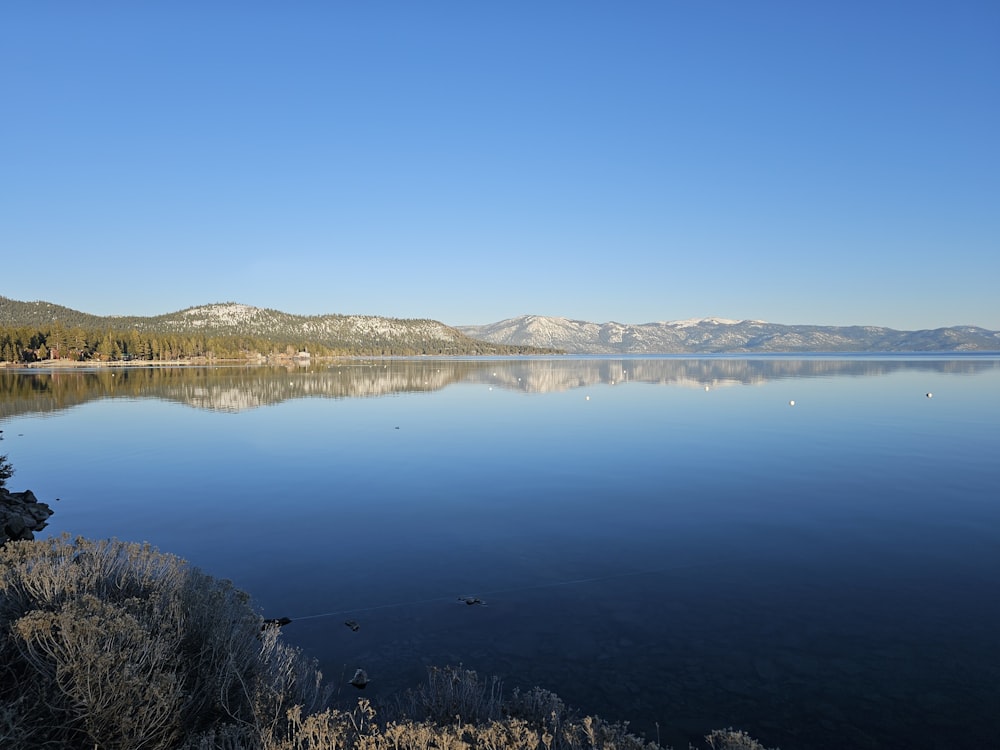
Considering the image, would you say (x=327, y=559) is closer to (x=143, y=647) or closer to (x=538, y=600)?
(x=538, y=600)

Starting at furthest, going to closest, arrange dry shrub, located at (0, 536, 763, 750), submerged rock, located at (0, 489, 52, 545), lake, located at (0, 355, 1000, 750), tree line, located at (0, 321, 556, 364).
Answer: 1. tree line, located at (0, 321, 556, 364)
2. submerged rock, located at (0, 489, 52, 545)
3. lake, located at (0, 355, 1000, 750)
4. dry shrub, located at (0, 536, 763, 750)

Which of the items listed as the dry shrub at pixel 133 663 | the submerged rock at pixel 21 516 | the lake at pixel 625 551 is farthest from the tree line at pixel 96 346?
the dry shrub at pixel 133 663

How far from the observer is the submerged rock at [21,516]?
14.4 meters

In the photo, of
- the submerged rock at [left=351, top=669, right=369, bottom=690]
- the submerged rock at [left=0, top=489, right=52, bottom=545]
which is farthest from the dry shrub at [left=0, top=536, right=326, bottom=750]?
the submerged rock at [left=0, top=489, right=52, bottom=545]

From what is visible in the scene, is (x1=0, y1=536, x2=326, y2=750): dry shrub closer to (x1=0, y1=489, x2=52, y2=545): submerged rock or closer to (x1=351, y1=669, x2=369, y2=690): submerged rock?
(x1=351, y1=669, x2=369, y2=690): submerged rock

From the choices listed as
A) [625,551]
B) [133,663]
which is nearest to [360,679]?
[133,663]

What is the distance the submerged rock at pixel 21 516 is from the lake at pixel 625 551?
2.24ft

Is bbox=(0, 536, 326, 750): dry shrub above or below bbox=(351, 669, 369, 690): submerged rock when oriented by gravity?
above

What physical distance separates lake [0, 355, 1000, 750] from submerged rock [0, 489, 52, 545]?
682mm

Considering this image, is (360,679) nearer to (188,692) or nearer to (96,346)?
(188,692)

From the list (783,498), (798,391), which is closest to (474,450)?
(783,498)

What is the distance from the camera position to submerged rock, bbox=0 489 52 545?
47.4 feet

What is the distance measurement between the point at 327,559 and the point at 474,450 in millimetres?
14505

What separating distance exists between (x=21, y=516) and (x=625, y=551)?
15.1 metres
